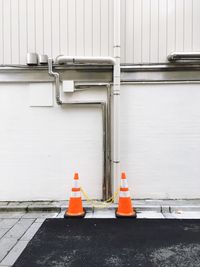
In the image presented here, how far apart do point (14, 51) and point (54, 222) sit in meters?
3.89

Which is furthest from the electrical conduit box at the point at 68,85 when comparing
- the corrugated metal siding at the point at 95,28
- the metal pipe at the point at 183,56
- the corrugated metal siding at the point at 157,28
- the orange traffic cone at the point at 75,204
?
the metal pipe at the point at 183,56

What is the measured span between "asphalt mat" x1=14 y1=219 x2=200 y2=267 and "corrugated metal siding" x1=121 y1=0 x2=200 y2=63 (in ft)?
11.8

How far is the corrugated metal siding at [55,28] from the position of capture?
19.8 ft

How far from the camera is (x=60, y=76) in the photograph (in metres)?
6.09

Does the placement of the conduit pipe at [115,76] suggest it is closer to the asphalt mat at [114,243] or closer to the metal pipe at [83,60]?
Answer: the metal pipe at [83,60]

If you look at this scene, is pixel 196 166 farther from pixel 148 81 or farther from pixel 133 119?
pixel 148 81

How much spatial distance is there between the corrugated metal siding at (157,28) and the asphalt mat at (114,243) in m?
3.60

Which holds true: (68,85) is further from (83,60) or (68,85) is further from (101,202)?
(101,202)

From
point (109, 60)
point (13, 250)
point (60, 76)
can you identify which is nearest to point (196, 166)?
point (109, 60)

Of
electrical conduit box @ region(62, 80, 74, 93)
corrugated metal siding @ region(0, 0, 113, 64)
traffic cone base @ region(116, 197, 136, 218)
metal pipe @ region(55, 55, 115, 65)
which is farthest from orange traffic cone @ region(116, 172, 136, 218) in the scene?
corrugated metal siding @ region(0, 0, 113, 64)

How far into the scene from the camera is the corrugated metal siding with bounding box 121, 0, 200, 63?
603 cm

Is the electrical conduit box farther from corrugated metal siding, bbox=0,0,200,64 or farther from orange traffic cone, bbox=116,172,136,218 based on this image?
orange traffic cone, bbox=116,172,136,218

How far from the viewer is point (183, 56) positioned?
19.2 ft

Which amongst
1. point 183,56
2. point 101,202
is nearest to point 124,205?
point 101,202
